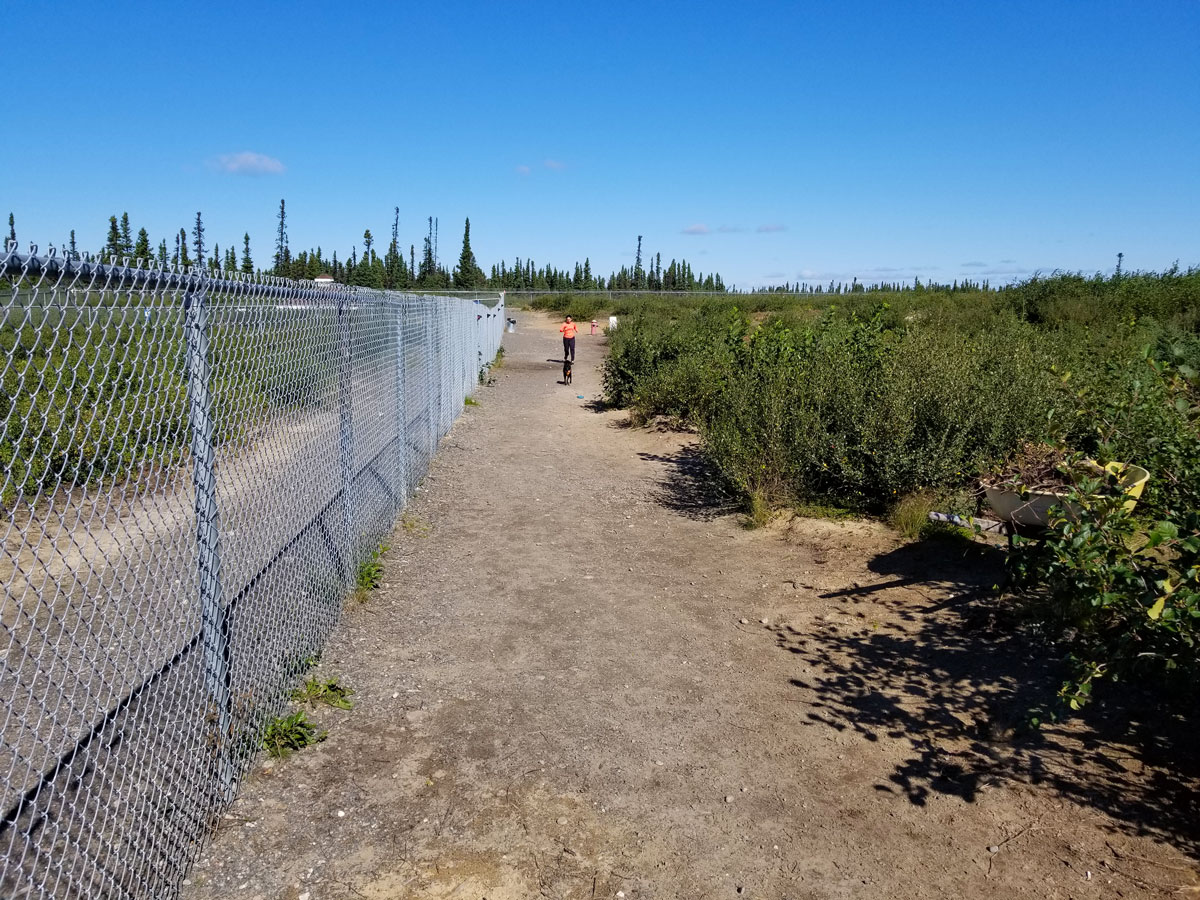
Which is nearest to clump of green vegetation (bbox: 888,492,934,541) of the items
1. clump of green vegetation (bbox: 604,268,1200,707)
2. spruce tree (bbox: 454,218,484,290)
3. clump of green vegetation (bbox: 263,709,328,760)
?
clump of green vegetation (bbox: 604,268,1200,707)

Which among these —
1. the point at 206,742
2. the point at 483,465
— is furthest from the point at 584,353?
the point at 206,742

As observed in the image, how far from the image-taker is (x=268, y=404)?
4051 mm

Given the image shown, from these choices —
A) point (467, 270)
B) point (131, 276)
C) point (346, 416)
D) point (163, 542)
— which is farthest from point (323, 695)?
point (467, 270)

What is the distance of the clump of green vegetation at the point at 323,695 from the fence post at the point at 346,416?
1241 millimetres

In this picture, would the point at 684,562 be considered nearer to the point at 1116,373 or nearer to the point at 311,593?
the point at 311,593

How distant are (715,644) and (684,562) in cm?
153

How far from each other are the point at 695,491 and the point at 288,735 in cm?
553

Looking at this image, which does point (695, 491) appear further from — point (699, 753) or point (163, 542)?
point (163, 542)

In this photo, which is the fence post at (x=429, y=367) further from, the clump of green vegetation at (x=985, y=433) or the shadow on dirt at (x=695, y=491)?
the clump of green vegetation at (x=985, y=433)

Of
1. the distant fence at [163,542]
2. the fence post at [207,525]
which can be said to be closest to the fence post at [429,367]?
the distant fence at [163,542]

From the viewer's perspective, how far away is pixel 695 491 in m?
8.67

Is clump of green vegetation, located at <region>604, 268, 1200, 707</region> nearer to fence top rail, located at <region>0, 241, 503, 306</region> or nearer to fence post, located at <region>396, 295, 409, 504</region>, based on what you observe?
fence post, located at <region>396, 295, 409, 504</region>

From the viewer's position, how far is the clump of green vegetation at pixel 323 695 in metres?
4.13

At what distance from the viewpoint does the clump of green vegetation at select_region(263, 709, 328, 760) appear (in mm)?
3642
